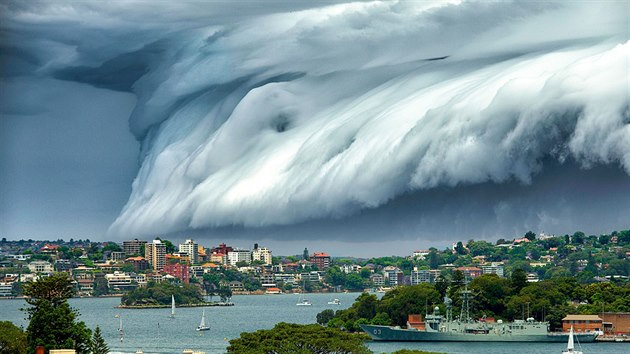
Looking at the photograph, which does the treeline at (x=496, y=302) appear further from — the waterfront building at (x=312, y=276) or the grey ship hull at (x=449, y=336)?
the waterfront building at (x=312, y=276)

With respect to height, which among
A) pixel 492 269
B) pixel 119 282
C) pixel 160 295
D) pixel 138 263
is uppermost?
pixel 138 263

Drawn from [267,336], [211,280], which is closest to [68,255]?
[211,280]

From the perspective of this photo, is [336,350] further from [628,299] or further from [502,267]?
[502,267]

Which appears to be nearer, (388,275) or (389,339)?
(389,339)

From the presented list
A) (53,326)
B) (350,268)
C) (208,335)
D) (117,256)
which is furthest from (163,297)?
(53,326)

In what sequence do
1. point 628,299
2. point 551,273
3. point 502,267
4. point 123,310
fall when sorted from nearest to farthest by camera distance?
point 628,299 → point 123,310 → point 551,273 → point 502,267

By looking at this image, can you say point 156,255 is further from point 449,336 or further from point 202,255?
point 449,336
